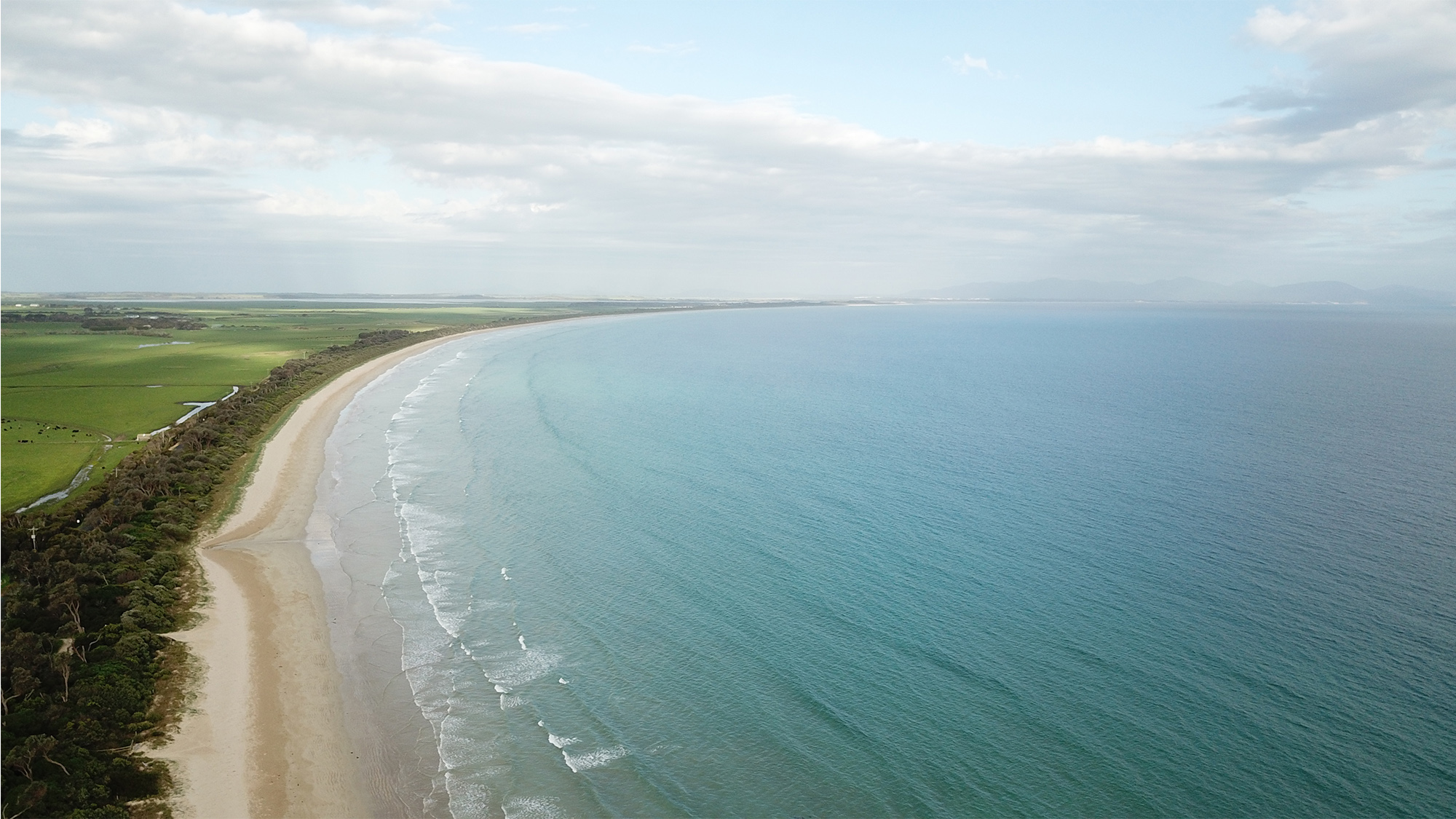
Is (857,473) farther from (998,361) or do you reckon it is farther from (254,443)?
(998,361)

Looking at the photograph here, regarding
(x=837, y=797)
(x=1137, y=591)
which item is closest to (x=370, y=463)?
(x=837, y=797)

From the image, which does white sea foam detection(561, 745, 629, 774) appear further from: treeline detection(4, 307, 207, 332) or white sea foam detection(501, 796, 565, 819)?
treeline detection(4, 307, 207, 332)

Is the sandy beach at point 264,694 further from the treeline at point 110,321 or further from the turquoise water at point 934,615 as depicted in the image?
the treeline at point 110,321

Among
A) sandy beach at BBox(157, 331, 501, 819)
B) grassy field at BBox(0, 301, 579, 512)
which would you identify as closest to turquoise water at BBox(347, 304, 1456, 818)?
sandy beach at BBox(157, 331, 501, 819)

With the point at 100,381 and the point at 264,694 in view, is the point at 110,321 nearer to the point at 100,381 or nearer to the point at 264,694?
the point at 100,381

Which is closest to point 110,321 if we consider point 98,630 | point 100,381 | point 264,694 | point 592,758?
point 100,381

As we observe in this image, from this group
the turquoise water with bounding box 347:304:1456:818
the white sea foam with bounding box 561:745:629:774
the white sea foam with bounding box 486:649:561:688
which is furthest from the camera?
the white sea foam with bounding box 486:649:561:688
